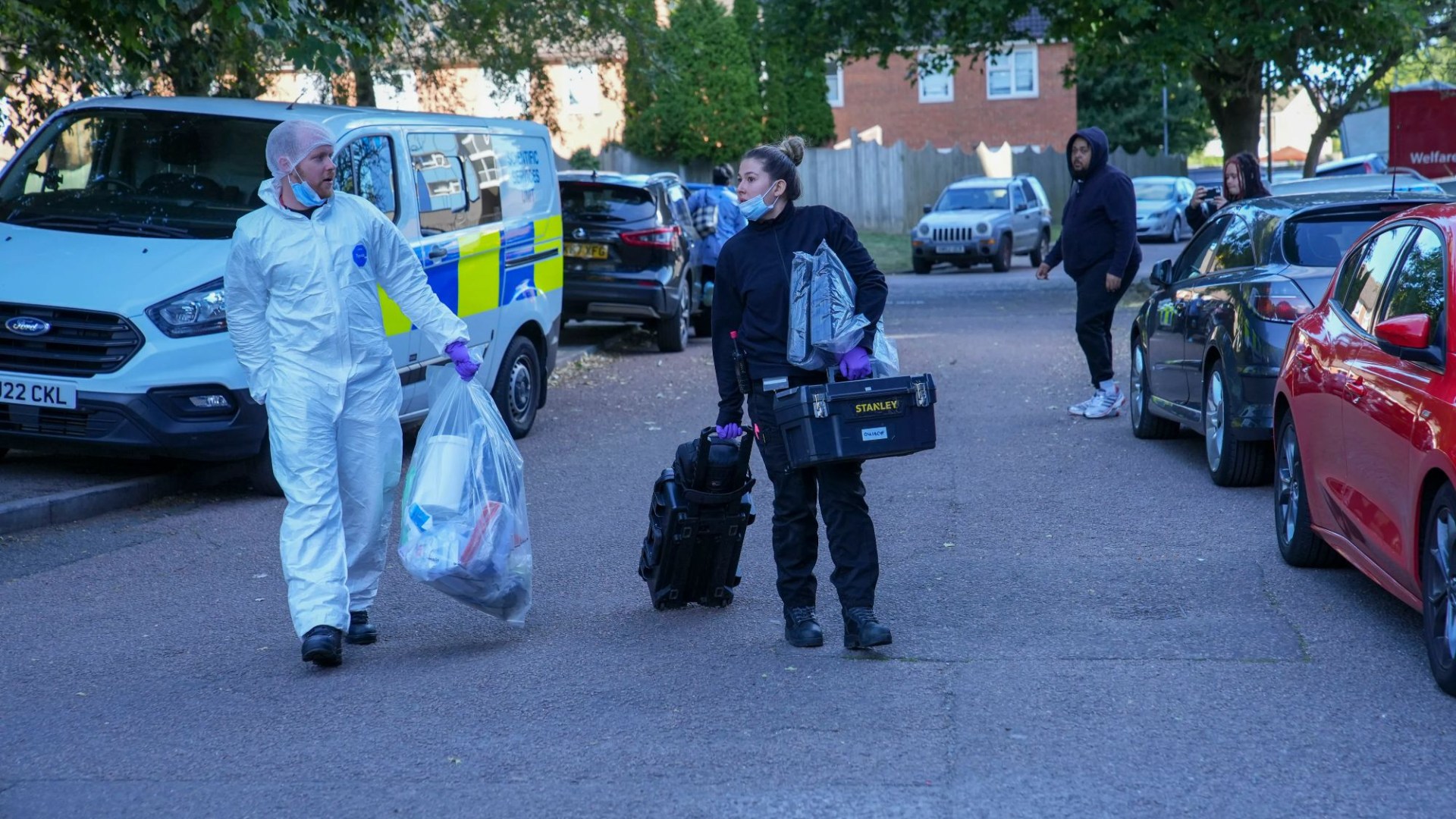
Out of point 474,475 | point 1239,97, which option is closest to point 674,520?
point 474,475

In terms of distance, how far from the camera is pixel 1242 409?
8273 millimetres

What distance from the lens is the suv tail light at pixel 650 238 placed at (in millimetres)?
16047

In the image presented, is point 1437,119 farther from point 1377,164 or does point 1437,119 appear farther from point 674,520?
point 674,520

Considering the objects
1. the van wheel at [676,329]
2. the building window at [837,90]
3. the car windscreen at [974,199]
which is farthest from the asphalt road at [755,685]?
the building window at [837,90]

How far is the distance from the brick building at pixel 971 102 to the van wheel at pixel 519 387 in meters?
39.9

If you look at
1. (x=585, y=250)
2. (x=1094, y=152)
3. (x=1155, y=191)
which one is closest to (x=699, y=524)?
(x=1094, y=152)

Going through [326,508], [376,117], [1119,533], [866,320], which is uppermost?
[376,117]

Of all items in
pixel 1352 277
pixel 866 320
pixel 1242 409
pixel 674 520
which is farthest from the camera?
pixel 1242 409

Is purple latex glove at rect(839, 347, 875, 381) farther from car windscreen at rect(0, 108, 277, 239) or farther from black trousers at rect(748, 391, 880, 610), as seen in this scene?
car windscreen at rect(0, 108, 277, 239)

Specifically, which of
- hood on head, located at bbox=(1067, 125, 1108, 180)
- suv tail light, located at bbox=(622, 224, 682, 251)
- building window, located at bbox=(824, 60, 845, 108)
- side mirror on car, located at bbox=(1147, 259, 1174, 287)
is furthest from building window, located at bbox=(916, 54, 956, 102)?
side mirror on car, located at bbox=(1147, 259, 1174, 287)

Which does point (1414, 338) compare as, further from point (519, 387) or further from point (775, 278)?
point (519, 387)

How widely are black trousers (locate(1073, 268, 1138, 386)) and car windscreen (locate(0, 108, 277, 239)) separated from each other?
542 centimetres

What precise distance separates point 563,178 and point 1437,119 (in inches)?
404

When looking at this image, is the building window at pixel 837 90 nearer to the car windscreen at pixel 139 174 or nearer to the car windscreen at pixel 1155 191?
the car windscreen at pixel 1155 191
